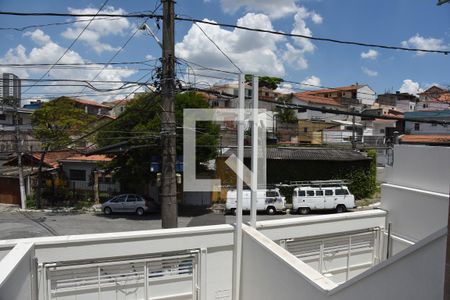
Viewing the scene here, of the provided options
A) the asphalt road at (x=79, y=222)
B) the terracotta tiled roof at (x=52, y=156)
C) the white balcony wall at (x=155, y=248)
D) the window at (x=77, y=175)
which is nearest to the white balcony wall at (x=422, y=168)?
the white balcony wall at (x=155, y=248)

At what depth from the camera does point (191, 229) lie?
17.4 ft

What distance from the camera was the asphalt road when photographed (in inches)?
591

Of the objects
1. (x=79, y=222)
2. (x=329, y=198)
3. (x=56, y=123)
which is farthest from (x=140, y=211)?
(x=329, y=198)

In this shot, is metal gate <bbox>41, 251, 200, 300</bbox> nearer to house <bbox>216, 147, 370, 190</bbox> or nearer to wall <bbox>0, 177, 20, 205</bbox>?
house <bbox>216, 147, 370, 190</bbox>

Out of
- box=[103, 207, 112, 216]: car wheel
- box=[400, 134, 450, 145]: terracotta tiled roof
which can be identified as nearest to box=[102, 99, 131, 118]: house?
box=[103, 207, 112, 216]: car wheel

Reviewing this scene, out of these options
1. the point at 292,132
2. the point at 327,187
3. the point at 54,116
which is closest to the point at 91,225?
the point at 54,116

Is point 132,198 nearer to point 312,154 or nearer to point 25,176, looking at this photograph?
point 25,176

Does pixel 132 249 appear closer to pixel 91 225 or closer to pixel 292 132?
pixel 91 225

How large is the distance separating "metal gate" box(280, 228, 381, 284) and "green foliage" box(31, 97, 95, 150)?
57.1 ft

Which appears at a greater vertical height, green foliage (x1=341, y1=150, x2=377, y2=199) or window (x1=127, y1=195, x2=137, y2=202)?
green foliage (x1=341, y1=150, x2=377, y2=199)

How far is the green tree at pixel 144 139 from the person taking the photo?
17156 mm

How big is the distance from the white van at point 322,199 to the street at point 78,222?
0.96m

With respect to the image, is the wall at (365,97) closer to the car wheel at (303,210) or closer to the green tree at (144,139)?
the car wheel at (303,210)

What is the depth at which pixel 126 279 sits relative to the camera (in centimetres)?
509
